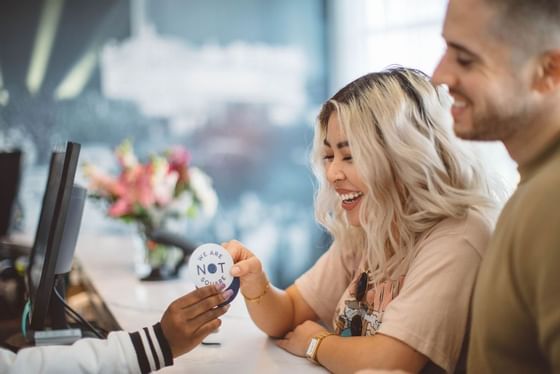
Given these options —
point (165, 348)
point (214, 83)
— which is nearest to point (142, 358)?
point (165, 348)

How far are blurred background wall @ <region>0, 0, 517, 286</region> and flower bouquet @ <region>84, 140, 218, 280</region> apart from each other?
5.62ft

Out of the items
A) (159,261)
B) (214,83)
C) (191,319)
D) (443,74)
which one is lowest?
(159,261)

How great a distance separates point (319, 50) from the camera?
5.33 metres

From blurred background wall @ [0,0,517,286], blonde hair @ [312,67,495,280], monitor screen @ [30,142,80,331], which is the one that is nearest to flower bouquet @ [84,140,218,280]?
monitor screen @ [30,142,80,331]

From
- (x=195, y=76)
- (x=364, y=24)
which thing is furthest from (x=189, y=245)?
(x=364, y=24)

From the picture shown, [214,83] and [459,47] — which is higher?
[214,83]

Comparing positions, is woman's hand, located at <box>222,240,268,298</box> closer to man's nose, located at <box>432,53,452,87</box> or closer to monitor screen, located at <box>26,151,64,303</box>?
monitor screen, located at <box>26,151,64,303</box>

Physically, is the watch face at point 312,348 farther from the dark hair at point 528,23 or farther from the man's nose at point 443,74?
the dark hair at point 528,23

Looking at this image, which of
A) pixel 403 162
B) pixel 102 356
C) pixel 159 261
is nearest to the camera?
pixel 102 356

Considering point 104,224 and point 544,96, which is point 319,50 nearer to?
point 104,224

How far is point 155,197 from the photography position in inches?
112

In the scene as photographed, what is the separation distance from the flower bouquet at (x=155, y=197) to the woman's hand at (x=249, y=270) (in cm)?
104

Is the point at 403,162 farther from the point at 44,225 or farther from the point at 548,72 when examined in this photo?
the point at 44,225

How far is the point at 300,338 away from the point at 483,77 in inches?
32.1
